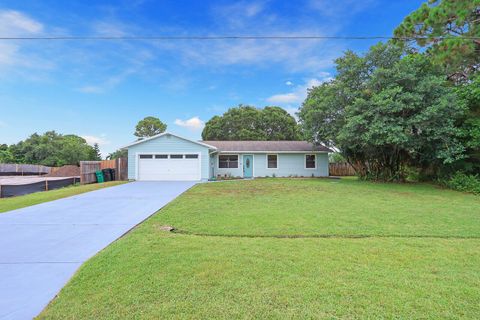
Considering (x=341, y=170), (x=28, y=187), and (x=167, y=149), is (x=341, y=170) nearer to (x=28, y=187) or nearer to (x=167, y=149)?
(x=167, y=149)

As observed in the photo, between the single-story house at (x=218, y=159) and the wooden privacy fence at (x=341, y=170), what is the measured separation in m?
2.67

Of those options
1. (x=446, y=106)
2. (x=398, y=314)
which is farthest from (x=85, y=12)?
(x=446, y=106)

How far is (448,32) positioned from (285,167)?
1211 cm

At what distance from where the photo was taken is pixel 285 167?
1966 cm

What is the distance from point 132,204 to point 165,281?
5680 millimetres

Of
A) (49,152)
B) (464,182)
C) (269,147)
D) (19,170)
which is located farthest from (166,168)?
(49,152)

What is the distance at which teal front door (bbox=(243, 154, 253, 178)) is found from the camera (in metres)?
19.5

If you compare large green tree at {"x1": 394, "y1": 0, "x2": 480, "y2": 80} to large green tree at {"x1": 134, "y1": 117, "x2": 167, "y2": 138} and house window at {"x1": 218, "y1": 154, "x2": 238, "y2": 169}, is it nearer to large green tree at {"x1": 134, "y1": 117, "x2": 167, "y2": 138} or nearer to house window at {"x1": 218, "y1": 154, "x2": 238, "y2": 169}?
house window at {"x1": 218, "y1": 154, "x2": 238, "y2": 169}

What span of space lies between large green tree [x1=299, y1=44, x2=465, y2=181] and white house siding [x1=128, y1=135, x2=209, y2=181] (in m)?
7.48

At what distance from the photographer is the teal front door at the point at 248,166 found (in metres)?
19.5

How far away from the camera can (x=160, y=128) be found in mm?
37812

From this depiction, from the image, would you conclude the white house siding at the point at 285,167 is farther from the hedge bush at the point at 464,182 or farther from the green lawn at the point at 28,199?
the green lawn at the point at 28,199

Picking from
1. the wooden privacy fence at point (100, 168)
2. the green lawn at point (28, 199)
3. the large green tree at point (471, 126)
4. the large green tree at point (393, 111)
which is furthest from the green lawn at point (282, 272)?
the wooden privacy fence at point (100, 168)

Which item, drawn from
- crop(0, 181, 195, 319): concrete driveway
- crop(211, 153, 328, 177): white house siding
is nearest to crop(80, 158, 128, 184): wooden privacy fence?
crop(211, 153, 328, 177): white house siding
